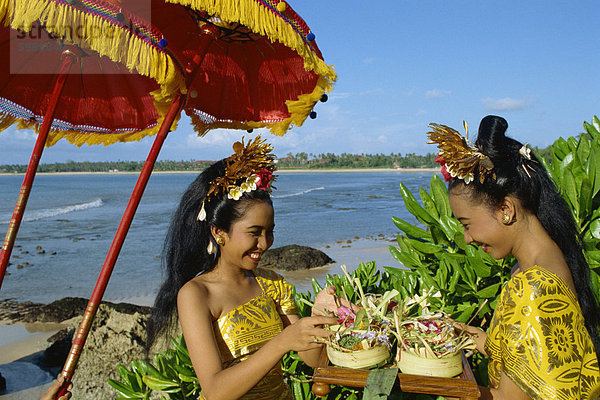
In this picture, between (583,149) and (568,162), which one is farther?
(583,149)

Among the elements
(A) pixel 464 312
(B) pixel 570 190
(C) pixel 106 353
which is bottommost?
(C) pixel 106 353

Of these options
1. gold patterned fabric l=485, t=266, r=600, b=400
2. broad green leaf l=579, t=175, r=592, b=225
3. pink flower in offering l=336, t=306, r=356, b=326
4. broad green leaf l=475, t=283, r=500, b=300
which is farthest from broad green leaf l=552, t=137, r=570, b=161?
pink flower in offering l=336, t=306, r=356, b=326

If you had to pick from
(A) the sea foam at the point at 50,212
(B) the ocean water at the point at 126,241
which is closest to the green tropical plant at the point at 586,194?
(B) the ocean water at the point at 126,241

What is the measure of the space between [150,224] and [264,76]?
17.4 m

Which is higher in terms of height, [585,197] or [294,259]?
[585,197]

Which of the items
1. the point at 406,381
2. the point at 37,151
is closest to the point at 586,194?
the point at 406,381

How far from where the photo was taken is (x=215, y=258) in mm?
2285

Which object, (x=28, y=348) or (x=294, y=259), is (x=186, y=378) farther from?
(x=294, y=259)

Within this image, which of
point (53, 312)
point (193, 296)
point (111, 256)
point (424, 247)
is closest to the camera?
point (193, 296)

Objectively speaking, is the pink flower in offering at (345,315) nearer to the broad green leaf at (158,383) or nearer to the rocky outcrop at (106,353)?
the broad green leaf at (158,383)

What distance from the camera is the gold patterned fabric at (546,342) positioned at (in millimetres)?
1537

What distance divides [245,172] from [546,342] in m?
1.39

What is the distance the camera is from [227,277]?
2.23 meters

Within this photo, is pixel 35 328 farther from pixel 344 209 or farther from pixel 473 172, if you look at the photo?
pixel 344 209
